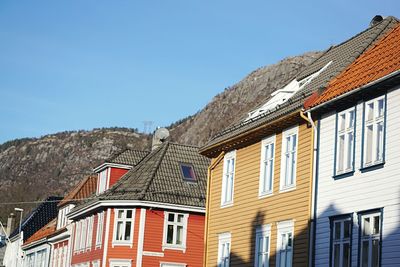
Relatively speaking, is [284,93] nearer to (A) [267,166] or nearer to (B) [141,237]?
(A) [267,166]

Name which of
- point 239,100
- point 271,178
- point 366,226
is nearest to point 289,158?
point 271,178

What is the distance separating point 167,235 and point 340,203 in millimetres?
19801

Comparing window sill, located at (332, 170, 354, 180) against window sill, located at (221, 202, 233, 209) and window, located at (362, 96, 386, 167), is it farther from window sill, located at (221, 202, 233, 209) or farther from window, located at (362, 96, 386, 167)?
window sill, located at (221, 202, 233, 209)

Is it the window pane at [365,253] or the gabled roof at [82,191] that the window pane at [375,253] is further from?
the gabled roof at [82,191]

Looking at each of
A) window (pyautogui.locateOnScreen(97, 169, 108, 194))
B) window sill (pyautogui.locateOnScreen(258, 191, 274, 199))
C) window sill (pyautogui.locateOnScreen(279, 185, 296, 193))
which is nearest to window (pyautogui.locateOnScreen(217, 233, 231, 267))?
window sill (pyautogui.locateOnScreen(258, 191, 274, 199))

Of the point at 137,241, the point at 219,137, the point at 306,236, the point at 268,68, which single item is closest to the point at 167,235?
the point at 137,241

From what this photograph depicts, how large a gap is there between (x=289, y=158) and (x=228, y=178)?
498 cm

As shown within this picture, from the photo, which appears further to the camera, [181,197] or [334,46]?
[181,197]

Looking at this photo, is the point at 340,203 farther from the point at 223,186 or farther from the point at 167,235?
the point at 167,235

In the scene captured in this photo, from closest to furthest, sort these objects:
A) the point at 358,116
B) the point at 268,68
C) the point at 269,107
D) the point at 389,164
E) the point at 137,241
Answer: the point at 389,164 → the point at 358,116 → the point at 269,107 → the point at 137,241 → the point at 268,68

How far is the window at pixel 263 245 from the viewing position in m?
29.4

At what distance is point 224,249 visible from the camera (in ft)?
107

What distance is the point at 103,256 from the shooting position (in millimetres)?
43062

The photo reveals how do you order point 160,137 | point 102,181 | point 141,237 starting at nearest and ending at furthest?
point 141,237
point 102,181
point 160,137
